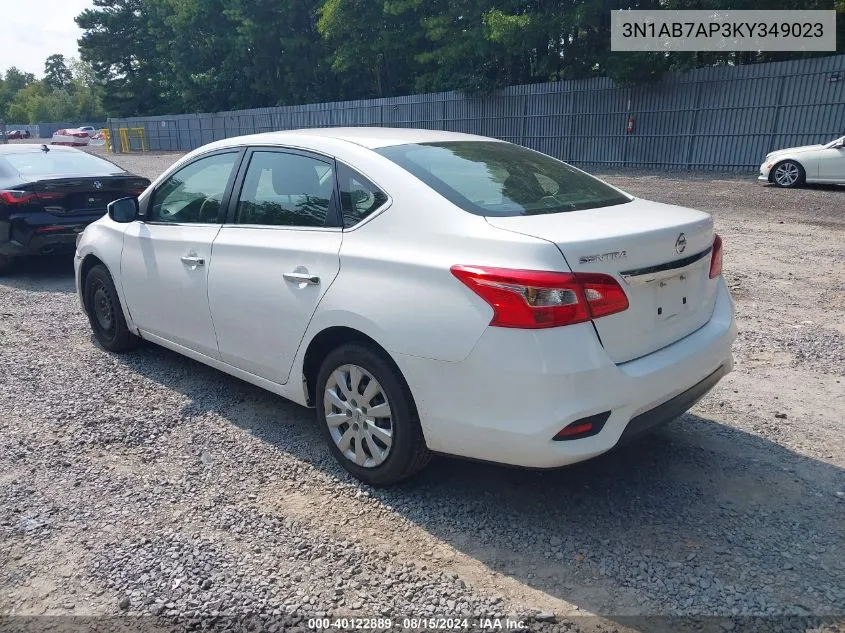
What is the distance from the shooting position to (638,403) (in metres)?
2.76

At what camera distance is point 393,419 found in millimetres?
3037

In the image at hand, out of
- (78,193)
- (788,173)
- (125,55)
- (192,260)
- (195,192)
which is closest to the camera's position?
(192,260)

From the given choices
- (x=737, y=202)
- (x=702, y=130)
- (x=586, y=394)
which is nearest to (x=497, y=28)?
(x=702, y=130)

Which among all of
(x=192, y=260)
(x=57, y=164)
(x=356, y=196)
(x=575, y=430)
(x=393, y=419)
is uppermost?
(x=356, y=196)

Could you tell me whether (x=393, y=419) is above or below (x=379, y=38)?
below

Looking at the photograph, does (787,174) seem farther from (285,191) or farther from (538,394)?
(538,394)

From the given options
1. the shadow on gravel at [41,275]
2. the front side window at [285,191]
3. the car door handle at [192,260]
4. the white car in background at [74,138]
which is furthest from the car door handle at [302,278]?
the white car in background at [74,138]

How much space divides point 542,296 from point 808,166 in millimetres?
13546

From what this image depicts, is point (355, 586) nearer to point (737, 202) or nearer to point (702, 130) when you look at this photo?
point (737, 202)

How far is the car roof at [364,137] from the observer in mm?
3594

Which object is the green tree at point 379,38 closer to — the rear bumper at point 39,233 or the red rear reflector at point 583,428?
the rear bumper at point 39,233

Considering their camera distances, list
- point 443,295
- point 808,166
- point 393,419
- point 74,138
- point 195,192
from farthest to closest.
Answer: point 74,138
point 808,166
point 195,192
point 393,419
point 443,295

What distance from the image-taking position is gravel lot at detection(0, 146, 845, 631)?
8.35 feet

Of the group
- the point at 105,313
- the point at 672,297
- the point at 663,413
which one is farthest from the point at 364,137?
the point at 105,313
